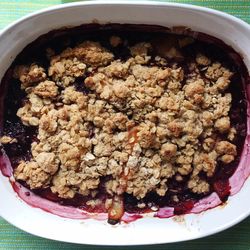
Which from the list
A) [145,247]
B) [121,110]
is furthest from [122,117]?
[145,247]

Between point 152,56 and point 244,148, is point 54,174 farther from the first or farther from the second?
point 244,148

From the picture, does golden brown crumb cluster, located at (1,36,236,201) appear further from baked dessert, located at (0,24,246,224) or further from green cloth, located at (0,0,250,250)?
green cloth, located at (0,0,250,250)

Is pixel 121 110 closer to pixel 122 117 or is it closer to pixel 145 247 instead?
pixel 122 117

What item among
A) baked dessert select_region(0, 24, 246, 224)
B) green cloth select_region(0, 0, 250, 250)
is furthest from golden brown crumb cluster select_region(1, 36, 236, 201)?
green cloth select_region(0, 0, 250, 250)

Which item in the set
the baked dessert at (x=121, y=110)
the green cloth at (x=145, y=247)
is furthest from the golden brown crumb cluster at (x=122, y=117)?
the green cloth at (x=145, y=247)

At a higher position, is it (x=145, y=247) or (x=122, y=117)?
(x=122, y=117)
